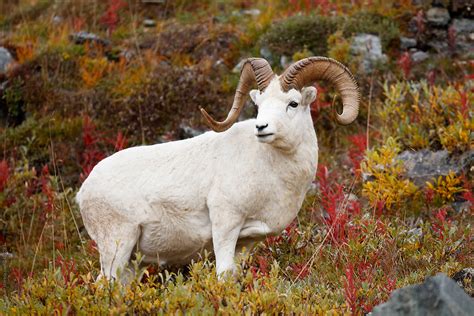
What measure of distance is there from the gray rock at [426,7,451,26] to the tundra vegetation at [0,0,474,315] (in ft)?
0.85

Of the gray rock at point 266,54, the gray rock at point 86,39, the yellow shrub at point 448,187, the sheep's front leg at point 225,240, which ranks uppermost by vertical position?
the sheep's front leg at point 225,240

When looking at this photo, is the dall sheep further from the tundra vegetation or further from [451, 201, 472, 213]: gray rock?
[451, 201, 472, 213]: gray rock

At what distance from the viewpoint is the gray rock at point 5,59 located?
1398cm

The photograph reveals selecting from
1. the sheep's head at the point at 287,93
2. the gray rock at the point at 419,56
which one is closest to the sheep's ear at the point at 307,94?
the sheep's head at the point at 287,93

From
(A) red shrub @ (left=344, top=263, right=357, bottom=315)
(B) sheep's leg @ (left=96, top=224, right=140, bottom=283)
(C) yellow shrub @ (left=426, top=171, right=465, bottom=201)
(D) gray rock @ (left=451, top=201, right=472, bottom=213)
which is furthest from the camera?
(C) yellow shrub @ (left=426, top=171, right=465, bottom=201)

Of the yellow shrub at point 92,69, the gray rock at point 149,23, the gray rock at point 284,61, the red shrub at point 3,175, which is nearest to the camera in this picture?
the red shrub at point 3,175

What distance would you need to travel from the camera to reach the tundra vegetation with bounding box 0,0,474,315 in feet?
18.6

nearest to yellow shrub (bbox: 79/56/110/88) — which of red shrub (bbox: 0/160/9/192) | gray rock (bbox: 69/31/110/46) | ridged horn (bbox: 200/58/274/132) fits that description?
gray rock (bbox: 69/31/110/46)

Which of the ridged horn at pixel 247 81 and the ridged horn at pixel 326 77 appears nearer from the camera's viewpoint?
the ridged horn at pixel 326 77

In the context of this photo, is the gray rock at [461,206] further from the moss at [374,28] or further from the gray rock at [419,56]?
the moss at [374,28]

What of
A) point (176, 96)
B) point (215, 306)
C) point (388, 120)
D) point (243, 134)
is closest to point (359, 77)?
point (388, 120)

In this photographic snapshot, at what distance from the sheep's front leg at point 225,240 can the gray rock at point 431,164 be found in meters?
3.82

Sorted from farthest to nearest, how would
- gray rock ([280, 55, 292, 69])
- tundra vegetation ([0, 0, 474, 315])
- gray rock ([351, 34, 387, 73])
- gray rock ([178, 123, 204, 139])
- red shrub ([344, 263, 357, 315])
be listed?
gray rock ([280, 55, 292, 69]), gray rock ([351, 34, 387, 73]), gray rock ([178, 123, 204, 139]), tundra vegetation ([0, 0, 474, 315]), red shrub ([344, 263, 357, 315])

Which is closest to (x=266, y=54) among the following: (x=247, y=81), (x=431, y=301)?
(x=247, y=81)
